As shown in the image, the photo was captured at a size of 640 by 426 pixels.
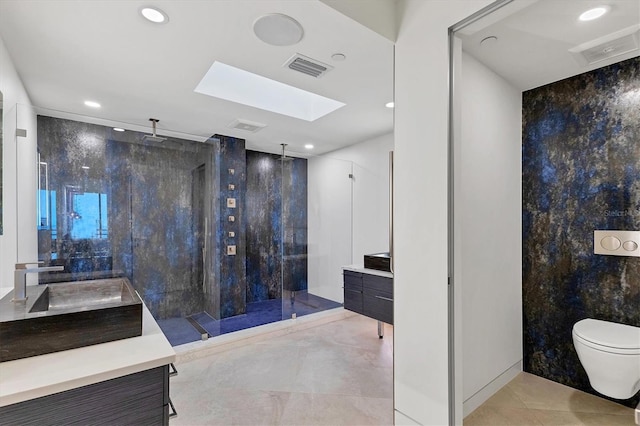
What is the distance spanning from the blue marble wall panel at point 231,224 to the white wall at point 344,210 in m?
1.05

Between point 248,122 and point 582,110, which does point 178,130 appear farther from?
point 582,110

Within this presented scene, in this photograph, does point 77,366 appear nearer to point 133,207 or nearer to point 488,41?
point 133,207

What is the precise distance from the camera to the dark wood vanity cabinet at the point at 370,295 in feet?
9.35

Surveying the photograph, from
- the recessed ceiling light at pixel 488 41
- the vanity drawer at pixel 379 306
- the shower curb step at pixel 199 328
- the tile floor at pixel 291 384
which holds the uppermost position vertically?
the recessed ceiling light at pixel 488 41

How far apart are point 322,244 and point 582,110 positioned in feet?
10.8

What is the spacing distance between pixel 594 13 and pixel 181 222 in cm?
367

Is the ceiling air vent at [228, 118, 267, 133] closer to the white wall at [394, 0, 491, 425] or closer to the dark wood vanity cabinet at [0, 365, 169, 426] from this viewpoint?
the white wall at [394, 0, 491, 425]

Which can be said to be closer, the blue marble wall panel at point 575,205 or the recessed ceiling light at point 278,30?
the recessed ceiling light at point 278,30

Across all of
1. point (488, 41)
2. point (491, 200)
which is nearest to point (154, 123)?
point (488, 41)

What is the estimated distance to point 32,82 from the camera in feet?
7.58

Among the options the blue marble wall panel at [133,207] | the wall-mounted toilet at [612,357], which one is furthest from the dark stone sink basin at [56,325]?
the wall-mounted toilet at [612,357]

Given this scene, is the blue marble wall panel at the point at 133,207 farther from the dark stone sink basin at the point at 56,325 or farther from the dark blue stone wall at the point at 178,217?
the dark stone sink basin at the point at 56,325

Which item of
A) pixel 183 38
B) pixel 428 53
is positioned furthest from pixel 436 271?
pixel 183 38

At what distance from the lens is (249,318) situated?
3850 mm
